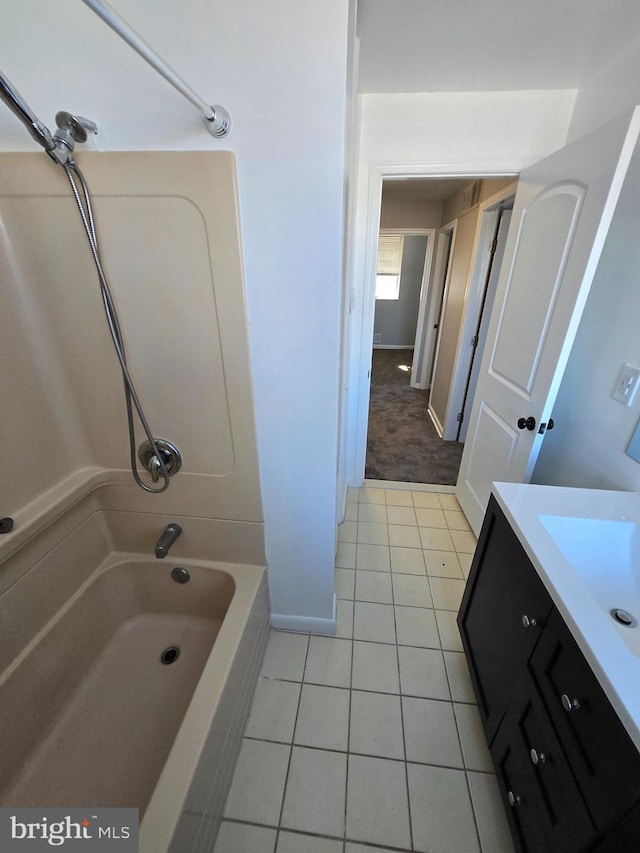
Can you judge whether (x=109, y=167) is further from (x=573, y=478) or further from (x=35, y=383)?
(x=573, y=478)

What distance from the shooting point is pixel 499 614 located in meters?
1.05

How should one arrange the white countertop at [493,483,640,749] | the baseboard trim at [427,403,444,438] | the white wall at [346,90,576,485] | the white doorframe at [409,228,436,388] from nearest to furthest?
1. the white countertop at [493,483,640,749]
2. the white wall at [346,90,576,485]
3. the baseboard trim at [427,403,444,438]
4. the white doorframe at [409,228,436,388]

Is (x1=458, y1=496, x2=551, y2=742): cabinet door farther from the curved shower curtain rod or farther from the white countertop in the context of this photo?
the curved shower curtain rod

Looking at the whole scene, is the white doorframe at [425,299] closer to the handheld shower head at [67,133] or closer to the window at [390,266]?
the window at [390,266]

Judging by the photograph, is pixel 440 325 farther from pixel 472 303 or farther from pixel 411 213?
pixel 411 213

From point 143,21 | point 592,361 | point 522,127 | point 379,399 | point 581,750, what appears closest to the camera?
point 581,750

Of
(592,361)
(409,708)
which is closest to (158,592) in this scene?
(409,708)

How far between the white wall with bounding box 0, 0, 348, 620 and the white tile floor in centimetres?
123

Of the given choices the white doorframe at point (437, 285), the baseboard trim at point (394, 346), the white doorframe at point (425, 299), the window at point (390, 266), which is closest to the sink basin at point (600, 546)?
the white doorframe at point (437, 285)

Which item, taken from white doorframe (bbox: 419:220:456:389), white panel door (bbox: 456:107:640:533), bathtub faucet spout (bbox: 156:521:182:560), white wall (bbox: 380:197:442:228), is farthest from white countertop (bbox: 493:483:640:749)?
white wall (bbox: 380:197:442:228)

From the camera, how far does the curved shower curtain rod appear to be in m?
0.48

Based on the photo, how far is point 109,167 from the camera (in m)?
0.89

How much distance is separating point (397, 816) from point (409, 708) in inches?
11.6

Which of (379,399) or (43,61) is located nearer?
(43,61)
